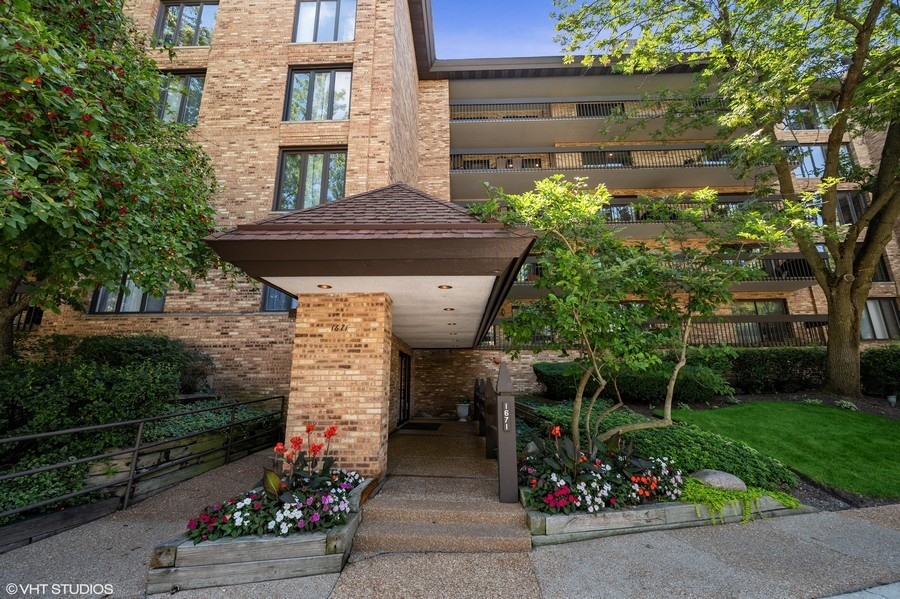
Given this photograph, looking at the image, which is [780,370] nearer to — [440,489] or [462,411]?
[462,411]

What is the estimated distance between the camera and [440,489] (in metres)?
4.57

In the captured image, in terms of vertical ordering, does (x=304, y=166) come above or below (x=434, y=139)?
below

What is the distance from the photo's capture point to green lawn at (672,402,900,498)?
5.41 meters

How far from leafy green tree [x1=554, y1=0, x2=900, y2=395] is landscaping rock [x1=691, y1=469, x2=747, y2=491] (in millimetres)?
6218

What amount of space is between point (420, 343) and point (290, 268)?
287 inches

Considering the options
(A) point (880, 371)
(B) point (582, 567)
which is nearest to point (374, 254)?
(B) point (582, 567)

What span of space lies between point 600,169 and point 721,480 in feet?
49.2

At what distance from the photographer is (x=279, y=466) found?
4.29 metres

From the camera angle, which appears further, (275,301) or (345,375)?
(275,301)

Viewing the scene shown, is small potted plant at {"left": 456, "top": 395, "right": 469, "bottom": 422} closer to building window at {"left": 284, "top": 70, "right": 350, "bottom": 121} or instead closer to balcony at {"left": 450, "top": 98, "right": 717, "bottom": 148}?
building window at {"left": 284, "top": 70, "right": 350, "bottom": 121}

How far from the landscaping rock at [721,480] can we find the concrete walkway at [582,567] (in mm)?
506

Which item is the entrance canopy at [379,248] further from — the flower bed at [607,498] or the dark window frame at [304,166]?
the dark window frame at [304,166]

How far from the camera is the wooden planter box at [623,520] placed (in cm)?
381

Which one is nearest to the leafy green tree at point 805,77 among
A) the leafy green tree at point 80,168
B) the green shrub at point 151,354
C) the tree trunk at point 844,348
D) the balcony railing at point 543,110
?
the tree trunk at point 844,348
